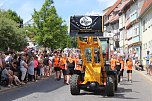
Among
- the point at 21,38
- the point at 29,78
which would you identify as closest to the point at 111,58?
the point at 29,78

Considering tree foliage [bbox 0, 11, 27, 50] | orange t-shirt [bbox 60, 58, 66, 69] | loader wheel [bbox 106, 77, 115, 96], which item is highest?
tree foliage [bbox 0, 11, 27, 50]

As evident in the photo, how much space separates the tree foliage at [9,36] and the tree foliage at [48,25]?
7.28 m

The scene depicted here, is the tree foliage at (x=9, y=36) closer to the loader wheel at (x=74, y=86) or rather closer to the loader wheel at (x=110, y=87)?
the loader wheel at (x=74, y=86)

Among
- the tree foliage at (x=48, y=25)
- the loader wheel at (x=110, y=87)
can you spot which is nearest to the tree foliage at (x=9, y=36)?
the tree foliage at (x=48, y=25)

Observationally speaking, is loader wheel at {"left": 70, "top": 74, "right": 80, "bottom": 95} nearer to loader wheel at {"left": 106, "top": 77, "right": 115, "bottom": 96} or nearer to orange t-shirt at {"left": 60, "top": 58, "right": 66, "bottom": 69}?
loader wheel at {"left": 106, "top": 77, "right": 115, "bottom": 96}

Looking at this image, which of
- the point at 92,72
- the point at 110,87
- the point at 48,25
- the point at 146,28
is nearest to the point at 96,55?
the point at 92,72

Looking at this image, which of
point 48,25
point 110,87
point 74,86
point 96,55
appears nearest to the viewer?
point 110,87

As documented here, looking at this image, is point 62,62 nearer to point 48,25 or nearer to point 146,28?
point 146,28

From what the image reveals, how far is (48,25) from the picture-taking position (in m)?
65.9

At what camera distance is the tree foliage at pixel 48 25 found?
65750mm

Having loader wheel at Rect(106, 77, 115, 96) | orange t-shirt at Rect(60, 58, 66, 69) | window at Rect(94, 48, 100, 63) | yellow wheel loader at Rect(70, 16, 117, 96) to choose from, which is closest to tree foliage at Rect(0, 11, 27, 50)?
orange t-shirt at Rect(60, 58, 66, 69)

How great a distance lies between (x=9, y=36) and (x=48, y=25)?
1100 centimetres

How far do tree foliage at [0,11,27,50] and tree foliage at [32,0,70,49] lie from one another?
7284mm

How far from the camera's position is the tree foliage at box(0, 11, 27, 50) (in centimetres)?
5509
